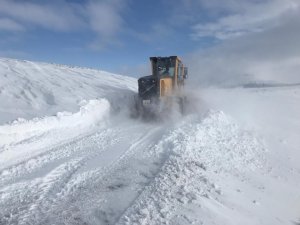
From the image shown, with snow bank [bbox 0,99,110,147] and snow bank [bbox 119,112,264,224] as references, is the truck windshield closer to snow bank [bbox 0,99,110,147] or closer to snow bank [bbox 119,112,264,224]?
snow bank [bbox 0,99,110,147]

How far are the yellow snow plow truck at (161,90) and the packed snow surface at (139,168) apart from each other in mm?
841

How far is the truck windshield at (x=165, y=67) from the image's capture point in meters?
16.7

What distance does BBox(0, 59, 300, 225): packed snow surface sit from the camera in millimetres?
5621

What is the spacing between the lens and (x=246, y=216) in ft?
19.8

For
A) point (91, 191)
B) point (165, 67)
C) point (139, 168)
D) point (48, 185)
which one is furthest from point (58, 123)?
point (165, 67)

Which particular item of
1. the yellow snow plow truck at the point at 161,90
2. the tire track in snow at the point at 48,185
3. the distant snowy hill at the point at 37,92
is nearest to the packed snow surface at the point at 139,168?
the tire track in snow at the point at 48,185

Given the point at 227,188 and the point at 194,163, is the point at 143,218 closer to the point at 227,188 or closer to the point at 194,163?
the point at 227,188

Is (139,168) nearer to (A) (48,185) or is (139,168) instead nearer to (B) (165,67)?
(A) (48,185)

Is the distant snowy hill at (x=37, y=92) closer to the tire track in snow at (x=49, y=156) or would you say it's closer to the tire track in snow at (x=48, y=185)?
the tire track in snow at (x=49, y=156)

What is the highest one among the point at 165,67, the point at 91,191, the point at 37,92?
the point at 165,67

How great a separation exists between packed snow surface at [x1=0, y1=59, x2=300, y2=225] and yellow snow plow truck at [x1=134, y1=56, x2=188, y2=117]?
84 centimetres

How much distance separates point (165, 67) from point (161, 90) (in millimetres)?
1868

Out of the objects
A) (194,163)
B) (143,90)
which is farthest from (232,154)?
(143,90)

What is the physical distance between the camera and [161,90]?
50.6 feet
